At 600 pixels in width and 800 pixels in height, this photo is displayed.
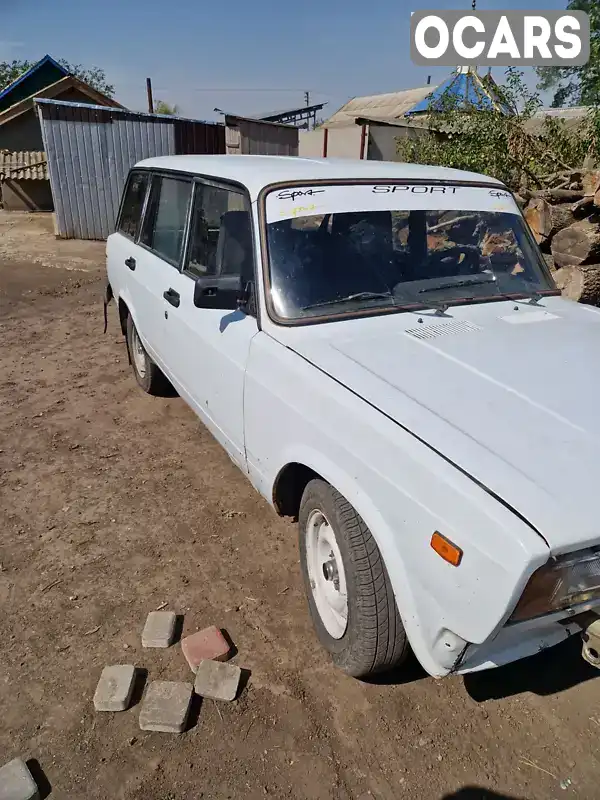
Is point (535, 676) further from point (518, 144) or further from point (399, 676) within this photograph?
point (518, 144)

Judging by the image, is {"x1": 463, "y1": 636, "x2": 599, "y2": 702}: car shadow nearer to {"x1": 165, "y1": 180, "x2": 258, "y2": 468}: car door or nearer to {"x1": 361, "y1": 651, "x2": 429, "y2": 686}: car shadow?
{"x1": 361, "y1": 651, "x2": 429, "y2": 686}: car shadow

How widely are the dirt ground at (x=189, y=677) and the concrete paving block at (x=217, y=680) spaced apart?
0.06 metres

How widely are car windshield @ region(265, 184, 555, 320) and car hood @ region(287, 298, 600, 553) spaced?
0.55 ft

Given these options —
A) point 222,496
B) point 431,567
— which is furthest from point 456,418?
point 222,496

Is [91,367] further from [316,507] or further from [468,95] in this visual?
[468,95]

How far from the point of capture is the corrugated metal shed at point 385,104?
26.9 meters

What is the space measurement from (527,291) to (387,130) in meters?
17.7

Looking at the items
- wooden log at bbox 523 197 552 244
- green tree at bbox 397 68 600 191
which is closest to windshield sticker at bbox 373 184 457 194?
wooden log at bbox 523 197 552 244

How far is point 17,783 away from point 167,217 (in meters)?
3.35

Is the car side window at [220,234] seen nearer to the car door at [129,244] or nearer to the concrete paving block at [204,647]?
the car door at [129,244]

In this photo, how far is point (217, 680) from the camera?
7.97 ft

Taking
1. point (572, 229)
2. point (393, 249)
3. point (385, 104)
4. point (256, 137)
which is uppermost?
point (385, 104)

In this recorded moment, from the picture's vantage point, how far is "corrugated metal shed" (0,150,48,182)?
16.9 metres

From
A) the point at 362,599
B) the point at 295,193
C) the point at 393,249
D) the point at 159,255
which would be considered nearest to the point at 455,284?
the point at 393,249
